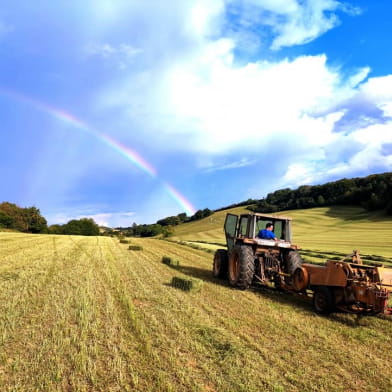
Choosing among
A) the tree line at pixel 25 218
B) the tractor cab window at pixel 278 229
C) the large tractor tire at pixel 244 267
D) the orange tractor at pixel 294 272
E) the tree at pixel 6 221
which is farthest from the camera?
the tree line at pixel 25 218

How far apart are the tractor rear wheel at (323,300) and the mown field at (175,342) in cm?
20

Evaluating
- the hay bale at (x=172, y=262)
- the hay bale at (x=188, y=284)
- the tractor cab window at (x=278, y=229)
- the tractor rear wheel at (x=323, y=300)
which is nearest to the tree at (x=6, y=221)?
the hay bale at (x=172, y=262)

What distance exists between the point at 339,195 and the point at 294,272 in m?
70.6

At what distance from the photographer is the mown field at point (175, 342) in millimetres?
3500

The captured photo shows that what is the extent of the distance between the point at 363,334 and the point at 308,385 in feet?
7.87

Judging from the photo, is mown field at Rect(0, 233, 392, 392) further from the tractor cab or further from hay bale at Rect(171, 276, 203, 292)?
the tractor cab

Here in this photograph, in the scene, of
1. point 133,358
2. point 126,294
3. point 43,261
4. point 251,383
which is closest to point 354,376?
point 251,383

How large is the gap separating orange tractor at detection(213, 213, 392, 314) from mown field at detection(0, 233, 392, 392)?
0.40m

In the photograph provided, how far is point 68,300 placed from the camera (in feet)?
20.3

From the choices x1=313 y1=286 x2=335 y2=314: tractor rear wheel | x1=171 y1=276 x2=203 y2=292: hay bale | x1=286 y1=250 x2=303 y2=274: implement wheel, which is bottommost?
x1=313 y1=286 x2=335 y2=314: tractor rear wheel

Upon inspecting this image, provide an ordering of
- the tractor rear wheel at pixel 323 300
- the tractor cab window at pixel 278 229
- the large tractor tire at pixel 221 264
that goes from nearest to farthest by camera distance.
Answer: the tractor rear wheel at pixel 323 300 → the tractor cab window at pixel 278 229 → the large tractor tire at pixel 221 264

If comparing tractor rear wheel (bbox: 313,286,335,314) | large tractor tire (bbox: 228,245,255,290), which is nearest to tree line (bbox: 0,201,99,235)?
large tractor tire (bbox: 228,245,255,290)

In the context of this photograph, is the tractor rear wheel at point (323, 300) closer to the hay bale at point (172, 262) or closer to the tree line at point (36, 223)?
the hay bale at point (172, 262)

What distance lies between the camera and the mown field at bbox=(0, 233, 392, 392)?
3.50 metres
